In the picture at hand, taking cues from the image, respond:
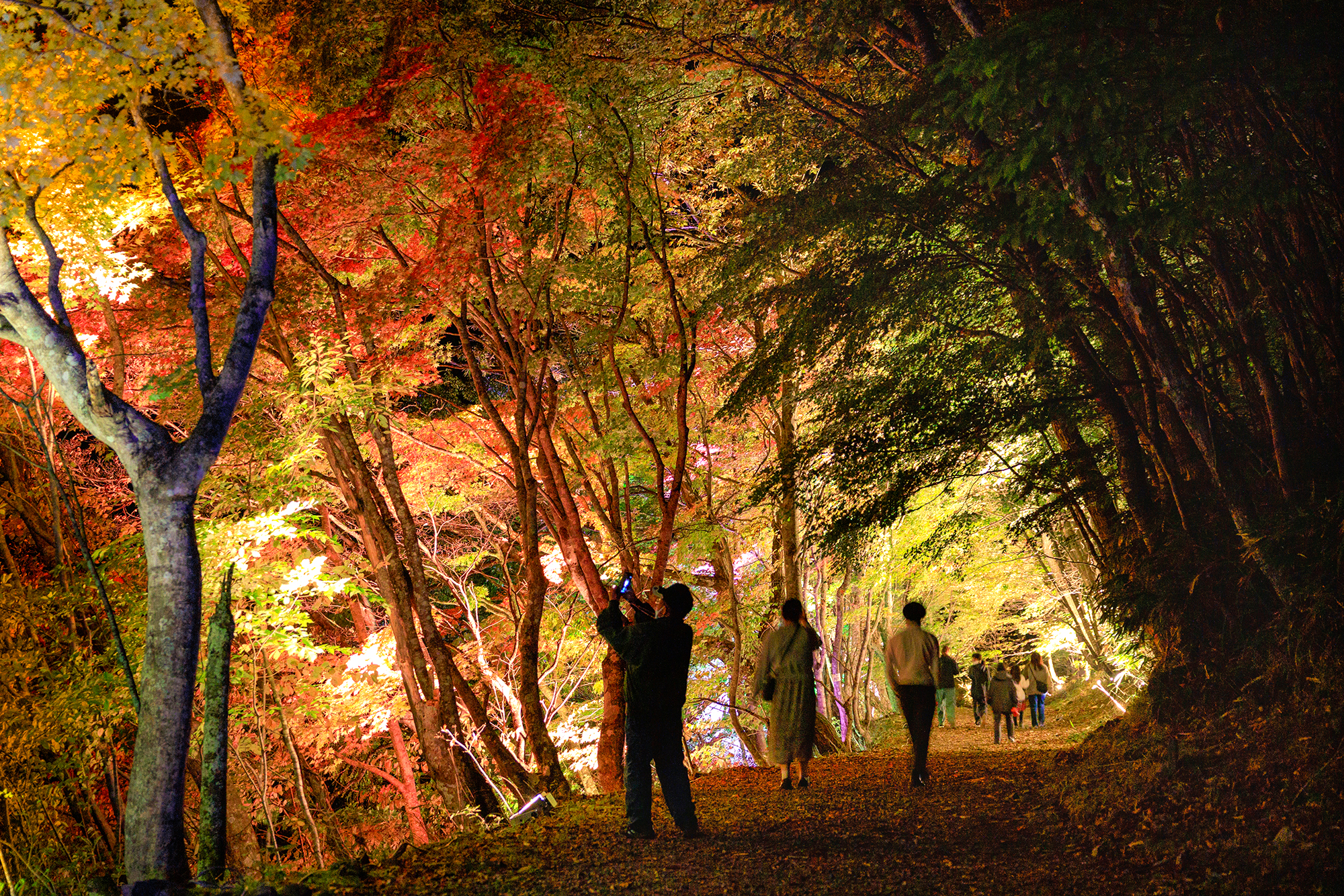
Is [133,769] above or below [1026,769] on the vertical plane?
above

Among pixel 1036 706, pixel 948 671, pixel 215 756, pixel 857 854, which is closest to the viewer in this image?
pixel 215 756

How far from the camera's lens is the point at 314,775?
15.6m

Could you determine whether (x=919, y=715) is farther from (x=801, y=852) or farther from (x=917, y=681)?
(x=801, y=852)

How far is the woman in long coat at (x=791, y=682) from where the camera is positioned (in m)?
6.94

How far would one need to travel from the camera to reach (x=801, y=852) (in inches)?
195

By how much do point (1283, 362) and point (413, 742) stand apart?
15371 mm

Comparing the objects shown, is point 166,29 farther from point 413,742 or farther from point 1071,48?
point 413,742

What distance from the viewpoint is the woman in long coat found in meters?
6.94

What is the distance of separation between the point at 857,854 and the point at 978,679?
15118 millimetres

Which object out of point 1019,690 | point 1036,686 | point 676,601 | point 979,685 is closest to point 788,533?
point 676,601

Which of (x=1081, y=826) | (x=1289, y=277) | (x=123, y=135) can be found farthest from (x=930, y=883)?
(x=123, y=135)

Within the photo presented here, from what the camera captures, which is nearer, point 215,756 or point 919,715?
point 215,756

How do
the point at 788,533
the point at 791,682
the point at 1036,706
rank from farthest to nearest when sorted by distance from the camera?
the point at 1036,706, the point at 788,533, the point at 791,682

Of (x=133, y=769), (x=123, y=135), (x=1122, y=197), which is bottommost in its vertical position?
(x=133, y=769)
